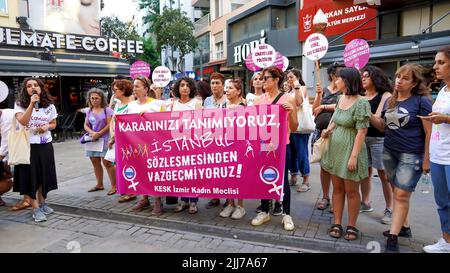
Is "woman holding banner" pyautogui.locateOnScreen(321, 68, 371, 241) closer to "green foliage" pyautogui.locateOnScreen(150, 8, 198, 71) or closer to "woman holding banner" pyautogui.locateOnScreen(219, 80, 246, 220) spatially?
"woman holding banner" pyautogui.locateOnScreen(219, 80, 246, 220)

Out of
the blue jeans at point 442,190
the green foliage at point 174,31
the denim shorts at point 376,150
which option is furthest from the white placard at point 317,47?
the green foliage at point 174,31

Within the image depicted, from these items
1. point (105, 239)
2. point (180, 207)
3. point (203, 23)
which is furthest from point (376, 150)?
point (203, 23)

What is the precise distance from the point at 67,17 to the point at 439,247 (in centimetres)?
1886

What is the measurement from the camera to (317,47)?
5.46 metres

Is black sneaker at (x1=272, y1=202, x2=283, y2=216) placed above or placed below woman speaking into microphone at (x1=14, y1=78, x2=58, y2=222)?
below

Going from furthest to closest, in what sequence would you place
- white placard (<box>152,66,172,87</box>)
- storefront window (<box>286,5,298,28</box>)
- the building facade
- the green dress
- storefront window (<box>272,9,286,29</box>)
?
storefront window (<box>272,9,286,29</box>), storefront window (<box>286,5,298,28</box>), the building facade, white placard (<box>152,66,172,87</box>), the green dress

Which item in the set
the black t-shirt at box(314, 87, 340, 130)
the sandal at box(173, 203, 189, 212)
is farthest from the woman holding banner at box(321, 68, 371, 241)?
the sandal at box(173, 203, 189, 212)

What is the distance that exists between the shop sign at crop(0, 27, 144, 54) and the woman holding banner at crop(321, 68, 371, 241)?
1371 centimetres

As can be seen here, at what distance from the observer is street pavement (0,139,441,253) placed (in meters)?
3.95

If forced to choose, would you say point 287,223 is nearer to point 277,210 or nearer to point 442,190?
point 277,210

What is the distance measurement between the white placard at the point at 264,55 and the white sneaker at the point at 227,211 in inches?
138

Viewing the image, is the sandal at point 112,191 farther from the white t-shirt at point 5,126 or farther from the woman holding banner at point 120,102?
the white t-shirt at point 5,126

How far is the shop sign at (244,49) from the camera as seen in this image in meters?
22.2
